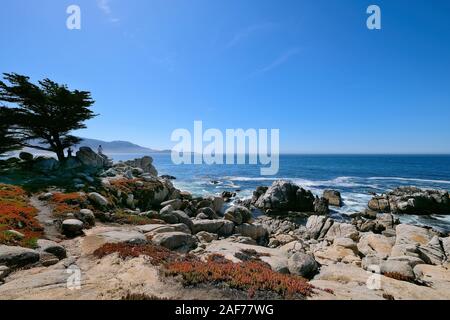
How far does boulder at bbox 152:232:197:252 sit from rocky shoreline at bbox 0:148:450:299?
0.05m

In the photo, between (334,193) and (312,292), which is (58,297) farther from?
(334,193)

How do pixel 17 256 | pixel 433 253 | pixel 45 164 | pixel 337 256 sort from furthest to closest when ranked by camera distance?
pixel 45 164
pixel 337 256
pixel 433 253
pixel 17 256

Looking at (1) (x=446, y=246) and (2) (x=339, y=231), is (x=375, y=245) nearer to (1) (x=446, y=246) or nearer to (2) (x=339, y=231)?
(1) (x=446, y=246)

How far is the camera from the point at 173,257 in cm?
1062

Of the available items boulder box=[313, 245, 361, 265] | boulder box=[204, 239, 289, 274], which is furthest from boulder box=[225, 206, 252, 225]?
boulder box=[204, 239, 289, 274]

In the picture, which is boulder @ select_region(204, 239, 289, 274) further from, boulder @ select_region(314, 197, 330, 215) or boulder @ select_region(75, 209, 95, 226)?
boulder @ select_region(314, 197, 330, 215)

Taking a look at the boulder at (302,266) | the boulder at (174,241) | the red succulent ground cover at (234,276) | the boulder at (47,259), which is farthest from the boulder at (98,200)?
the boulder at (302,266)

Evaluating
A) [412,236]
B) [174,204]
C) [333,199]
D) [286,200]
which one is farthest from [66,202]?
[333,199]

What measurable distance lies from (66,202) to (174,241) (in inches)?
431

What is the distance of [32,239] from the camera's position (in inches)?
440

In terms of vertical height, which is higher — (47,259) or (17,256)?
(17,256)

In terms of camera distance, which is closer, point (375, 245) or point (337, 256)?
point (337, 256)

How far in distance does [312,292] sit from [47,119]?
35740mm

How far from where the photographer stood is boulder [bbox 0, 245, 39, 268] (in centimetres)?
882
